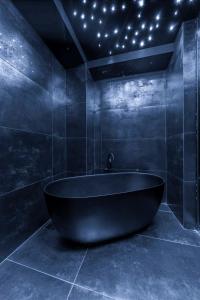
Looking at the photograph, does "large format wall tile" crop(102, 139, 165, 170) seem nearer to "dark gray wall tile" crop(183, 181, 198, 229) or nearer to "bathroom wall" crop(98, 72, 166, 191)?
"bathroom wall" crop(98, 72, 166, 191)

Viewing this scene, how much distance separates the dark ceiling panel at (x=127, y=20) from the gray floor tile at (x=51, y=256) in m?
2.15

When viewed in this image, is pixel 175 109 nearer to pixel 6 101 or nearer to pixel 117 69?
pixel 117 69

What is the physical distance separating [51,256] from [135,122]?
77.0 inches

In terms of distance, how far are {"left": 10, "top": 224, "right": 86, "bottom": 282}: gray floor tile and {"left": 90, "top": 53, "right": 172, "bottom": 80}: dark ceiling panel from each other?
2.23 metres

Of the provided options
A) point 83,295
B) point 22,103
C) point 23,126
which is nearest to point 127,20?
point 22,103

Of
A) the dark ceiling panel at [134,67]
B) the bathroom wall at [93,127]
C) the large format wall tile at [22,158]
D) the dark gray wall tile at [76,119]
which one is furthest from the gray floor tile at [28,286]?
the dark ceiling panel at [134,67]

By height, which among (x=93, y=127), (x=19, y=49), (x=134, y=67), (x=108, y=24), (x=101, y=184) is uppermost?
(x=108, y=24)

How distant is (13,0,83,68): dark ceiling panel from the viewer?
3.85 ft

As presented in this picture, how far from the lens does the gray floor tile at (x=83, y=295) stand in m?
0.78

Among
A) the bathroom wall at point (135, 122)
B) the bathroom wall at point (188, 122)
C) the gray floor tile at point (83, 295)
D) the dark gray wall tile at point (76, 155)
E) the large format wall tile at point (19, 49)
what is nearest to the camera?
the gray floor tile at point (83, 295)

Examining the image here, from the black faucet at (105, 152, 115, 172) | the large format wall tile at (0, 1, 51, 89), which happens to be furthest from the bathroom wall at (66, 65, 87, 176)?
the large format wall tile at (0, 1, 51, 89)

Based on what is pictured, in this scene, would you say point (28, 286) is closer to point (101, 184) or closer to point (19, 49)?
point (101, 184)

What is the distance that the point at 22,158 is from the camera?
4.10ft

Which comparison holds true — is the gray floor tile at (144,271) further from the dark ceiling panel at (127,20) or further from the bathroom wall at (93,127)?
the dark ceiling panel at (127,20)
